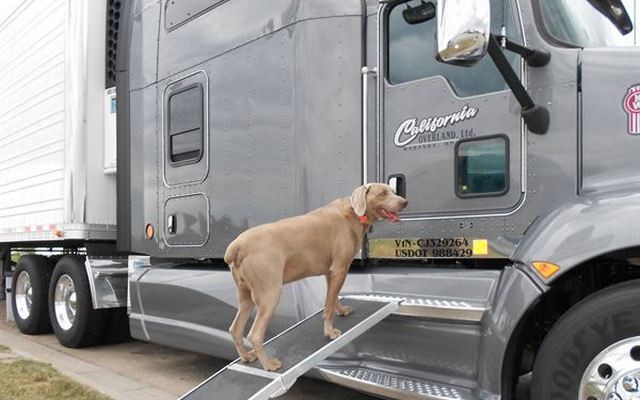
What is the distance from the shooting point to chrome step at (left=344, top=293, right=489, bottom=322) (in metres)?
3.40

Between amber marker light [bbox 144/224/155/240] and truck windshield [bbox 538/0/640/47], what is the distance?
12.8 feet

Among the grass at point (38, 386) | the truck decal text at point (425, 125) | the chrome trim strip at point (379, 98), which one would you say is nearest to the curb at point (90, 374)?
the grass at point (38, 386)

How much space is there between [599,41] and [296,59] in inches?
76.7

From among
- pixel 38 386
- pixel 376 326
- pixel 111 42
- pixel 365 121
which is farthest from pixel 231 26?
pixel 38 386

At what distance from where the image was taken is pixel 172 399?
197 inches

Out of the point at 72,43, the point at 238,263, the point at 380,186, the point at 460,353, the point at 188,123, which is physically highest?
the point at 72,43

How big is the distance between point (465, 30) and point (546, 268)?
1.19 metres

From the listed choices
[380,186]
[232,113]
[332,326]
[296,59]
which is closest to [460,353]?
[332,326]

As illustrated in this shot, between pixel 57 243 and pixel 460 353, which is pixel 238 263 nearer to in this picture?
pixel 460 353

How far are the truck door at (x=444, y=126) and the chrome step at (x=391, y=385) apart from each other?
0.97m

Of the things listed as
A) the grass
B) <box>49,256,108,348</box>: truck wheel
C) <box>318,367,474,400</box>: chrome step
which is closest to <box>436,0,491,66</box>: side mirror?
<box>318,367,474,400</box>: chrome step

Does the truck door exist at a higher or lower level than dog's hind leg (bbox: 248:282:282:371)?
higher

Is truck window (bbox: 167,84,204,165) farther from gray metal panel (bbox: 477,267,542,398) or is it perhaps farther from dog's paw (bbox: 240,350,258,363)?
gray metal panel (bbox: 477,267,542,398)

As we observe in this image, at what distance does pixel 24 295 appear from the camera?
8.32 meters
